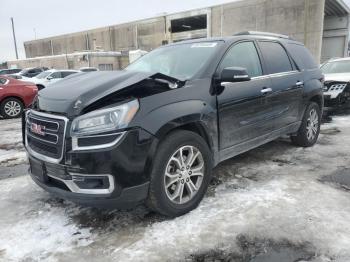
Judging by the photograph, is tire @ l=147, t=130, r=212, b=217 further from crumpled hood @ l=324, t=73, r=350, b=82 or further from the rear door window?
crumpled hood @ l=324, t=73, r=350, b=82

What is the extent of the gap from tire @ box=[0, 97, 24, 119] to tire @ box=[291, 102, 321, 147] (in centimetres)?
865

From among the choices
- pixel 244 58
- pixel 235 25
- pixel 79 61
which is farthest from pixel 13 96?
pixel 235 25

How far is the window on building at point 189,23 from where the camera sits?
119ft

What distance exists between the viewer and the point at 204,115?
11.3 feet

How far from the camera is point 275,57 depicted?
479 centimetres

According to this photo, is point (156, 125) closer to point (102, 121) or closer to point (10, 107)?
point (102, 121)

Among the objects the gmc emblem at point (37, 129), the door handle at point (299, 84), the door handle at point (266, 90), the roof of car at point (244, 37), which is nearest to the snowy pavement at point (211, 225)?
the gmc emblem at point (37, 129)

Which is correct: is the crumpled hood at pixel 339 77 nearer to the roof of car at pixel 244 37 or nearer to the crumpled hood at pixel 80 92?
the roof of car at pixel 244 37

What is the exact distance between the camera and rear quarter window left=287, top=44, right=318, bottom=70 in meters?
5.27

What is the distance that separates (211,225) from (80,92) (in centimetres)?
171

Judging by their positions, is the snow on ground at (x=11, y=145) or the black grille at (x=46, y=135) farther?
the snow on ground at (x=11, y=145)

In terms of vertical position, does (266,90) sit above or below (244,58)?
below

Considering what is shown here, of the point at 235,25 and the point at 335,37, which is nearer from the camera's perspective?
the point at 335,37

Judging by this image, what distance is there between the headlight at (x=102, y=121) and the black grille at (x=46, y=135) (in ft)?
0.51
